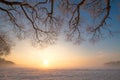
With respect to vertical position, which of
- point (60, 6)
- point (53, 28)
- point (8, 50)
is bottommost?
point (8, 50)

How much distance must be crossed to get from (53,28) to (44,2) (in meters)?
1.79

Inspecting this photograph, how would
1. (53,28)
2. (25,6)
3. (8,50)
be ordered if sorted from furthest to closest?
(8,50) → (53,28) → (25,6)

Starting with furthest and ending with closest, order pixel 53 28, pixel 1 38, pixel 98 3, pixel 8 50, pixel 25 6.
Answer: pixel 8 50 < pixel 1 38 < pixel 53 28 < pixel 25 6 < pixel 98 3

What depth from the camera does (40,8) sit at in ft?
30.2

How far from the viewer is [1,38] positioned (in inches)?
408

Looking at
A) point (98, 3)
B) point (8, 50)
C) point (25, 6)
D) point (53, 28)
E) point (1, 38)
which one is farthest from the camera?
point (8, 50)

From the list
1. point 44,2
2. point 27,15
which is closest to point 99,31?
point 44,2

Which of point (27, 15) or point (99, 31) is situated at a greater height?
point (27, 15)

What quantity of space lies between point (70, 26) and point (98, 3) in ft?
6.07

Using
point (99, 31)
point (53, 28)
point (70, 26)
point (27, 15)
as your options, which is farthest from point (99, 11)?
point (27, 15)

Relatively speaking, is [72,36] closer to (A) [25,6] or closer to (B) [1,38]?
(A) [25,6]

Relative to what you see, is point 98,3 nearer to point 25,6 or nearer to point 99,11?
point 99,11

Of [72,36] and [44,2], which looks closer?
[44,2]

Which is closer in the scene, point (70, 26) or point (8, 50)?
point (70, 26)
